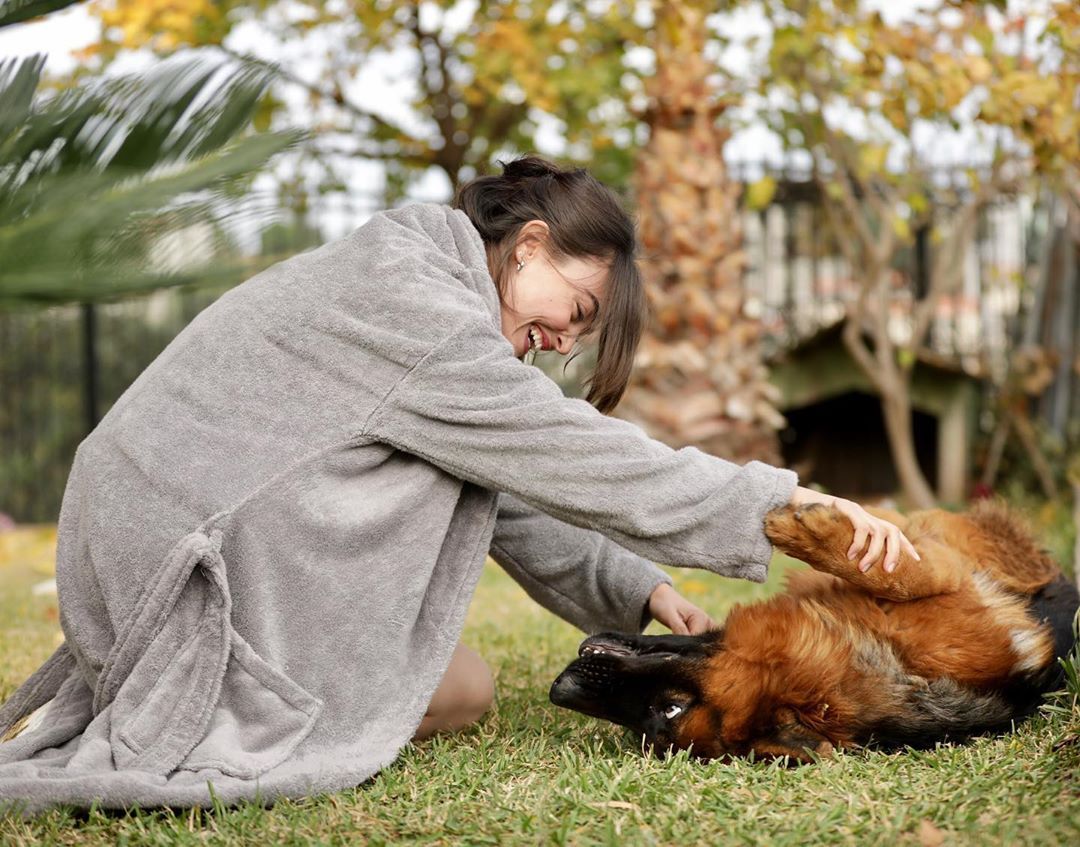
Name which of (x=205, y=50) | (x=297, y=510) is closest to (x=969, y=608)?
(x=297, y=510)

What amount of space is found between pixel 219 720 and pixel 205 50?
4.44 ft

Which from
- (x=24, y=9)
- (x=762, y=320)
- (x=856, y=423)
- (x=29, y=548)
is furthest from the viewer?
(x=762, y=320)

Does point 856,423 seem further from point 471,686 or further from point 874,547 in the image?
point 874,547

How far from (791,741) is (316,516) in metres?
1.17

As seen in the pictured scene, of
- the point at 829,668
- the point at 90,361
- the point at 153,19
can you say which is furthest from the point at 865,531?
the point at 90,361

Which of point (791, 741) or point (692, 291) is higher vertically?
point (692, 291)

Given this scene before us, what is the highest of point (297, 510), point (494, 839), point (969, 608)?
point (297, 510)

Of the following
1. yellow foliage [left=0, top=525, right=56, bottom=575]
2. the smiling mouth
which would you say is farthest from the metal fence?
the smiling mouth

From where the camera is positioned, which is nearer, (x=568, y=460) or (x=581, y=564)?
(x=568, y=460)

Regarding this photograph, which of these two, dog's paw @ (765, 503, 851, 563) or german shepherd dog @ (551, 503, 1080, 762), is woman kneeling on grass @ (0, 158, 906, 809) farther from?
german shepherd dog @ (551, 503, 1080, 762)

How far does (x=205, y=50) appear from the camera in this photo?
7.09 feet

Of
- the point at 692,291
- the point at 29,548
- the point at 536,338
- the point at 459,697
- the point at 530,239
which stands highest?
the point at 530,239

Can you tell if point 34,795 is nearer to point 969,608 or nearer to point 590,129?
point 969,608

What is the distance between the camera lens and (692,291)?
712 centimetres
